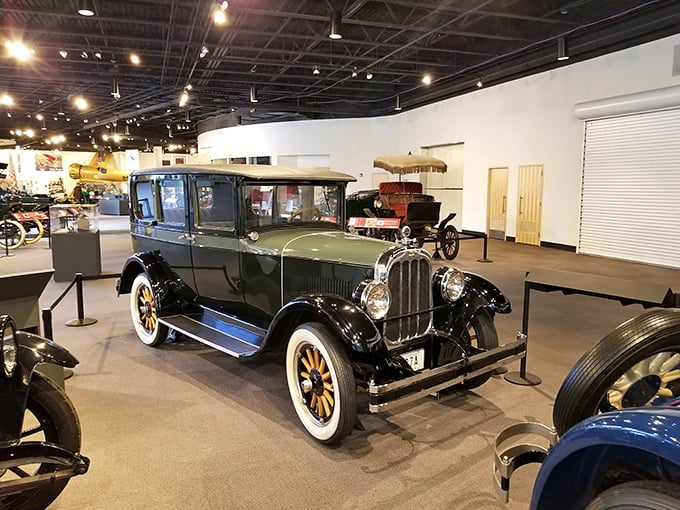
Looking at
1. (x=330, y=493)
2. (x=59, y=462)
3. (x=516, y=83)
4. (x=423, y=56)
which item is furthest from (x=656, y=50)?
(x=59, y=462)

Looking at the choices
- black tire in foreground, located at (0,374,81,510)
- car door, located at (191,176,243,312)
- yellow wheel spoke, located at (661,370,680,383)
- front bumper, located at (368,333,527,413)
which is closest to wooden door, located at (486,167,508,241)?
car door, located at (191,176,243,312)

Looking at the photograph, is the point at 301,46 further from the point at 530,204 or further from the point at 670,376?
the point at 670,376

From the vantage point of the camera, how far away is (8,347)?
211 centimetres

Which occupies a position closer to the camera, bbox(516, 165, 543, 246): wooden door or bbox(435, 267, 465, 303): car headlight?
bbox(435, 267, 465, 303): car headlight

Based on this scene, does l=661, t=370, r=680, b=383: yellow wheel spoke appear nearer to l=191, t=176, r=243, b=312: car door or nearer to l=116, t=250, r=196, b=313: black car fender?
l=191, t=176, r=243, b=312: car door

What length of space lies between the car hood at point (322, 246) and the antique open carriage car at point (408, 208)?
530 centimetres

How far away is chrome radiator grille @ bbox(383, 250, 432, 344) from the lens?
3.26 m

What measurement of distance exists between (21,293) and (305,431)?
2.22 metres

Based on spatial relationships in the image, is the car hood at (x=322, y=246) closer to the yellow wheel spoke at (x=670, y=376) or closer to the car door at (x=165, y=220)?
the car door at (x=165, y=220)

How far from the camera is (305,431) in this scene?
313 centimetres

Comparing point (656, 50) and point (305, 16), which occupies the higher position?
point (305, 16)

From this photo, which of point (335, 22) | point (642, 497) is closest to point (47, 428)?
point (642, 497)

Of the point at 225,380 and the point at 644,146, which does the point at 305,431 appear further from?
the point at 644,146

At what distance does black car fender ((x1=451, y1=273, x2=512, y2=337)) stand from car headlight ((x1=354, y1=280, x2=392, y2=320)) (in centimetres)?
70
